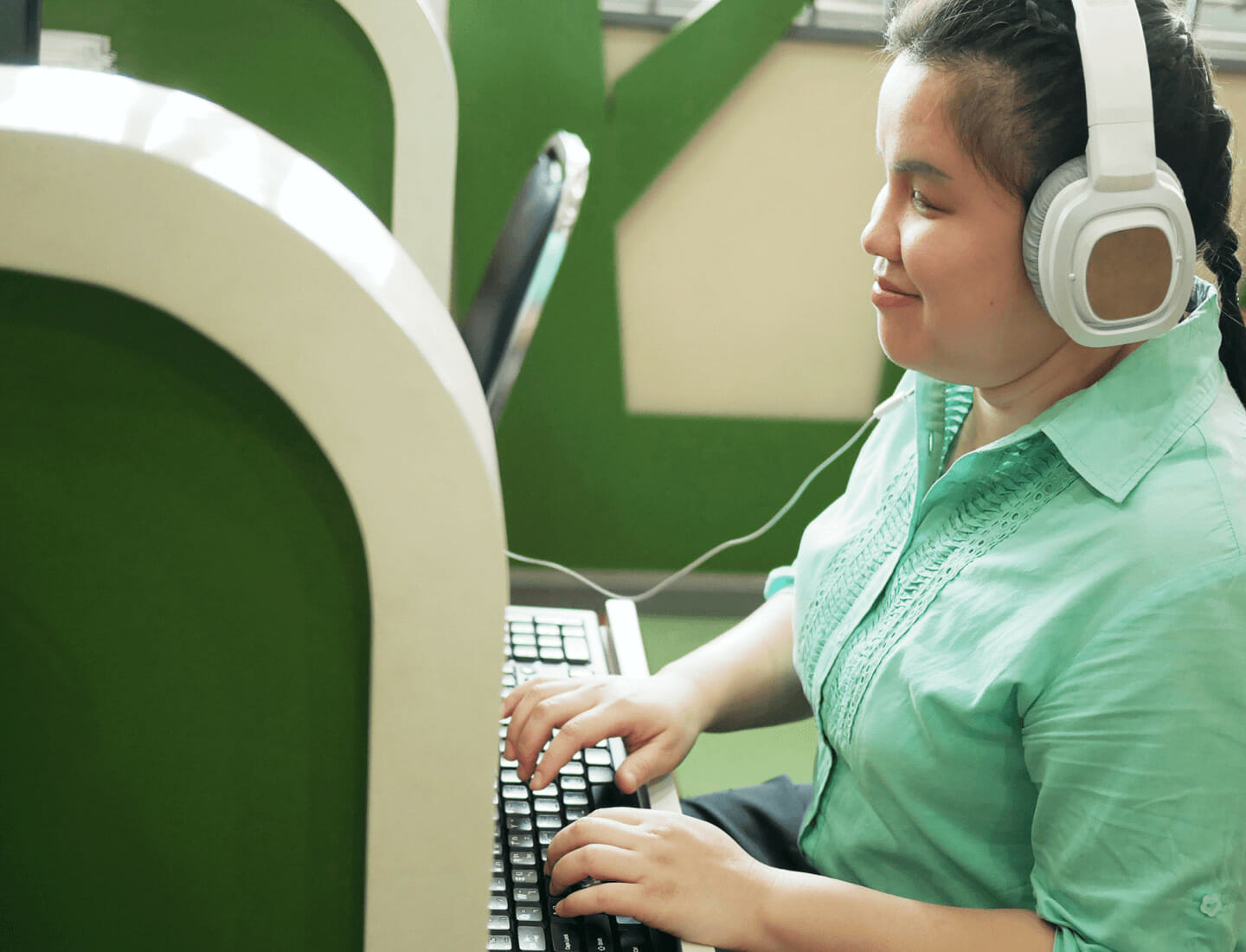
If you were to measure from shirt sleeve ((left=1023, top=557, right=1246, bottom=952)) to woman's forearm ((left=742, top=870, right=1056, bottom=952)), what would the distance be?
0.20 feet

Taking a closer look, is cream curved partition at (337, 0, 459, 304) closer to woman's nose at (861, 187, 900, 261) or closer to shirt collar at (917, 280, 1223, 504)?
woman's nose at (861, 187, 900, 261)

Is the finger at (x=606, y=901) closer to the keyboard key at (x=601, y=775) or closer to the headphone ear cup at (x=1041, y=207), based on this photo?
the keyboard key at (x=601, y=775)

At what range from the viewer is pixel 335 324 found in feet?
1.18

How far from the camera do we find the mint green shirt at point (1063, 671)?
2.01 feet

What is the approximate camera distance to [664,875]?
2.25 ft

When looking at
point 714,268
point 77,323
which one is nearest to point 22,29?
point 77,323

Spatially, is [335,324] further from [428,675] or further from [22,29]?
[22,29]

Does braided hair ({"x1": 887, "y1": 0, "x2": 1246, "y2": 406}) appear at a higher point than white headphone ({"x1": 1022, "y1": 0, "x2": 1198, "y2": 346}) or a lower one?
higher

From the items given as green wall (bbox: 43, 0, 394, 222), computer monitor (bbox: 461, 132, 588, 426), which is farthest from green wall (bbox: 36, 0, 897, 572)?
green wall (bbox: 43, 0, 394, 222)

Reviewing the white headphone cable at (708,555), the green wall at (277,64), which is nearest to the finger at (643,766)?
the green wall at (277,64)

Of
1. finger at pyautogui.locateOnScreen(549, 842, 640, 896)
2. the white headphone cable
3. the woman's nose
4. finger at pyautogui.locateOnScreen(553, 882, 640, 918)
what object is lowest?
finger at pyautogui.locateOnScreen(553, 882, 640, 918)

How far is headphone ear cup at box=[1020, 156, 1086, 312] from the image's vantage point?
0.67 m

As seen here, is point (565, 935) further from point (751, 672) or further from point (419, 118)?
point (419, 118)

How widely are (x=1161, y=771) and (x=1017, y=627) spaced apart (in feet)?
0.37
